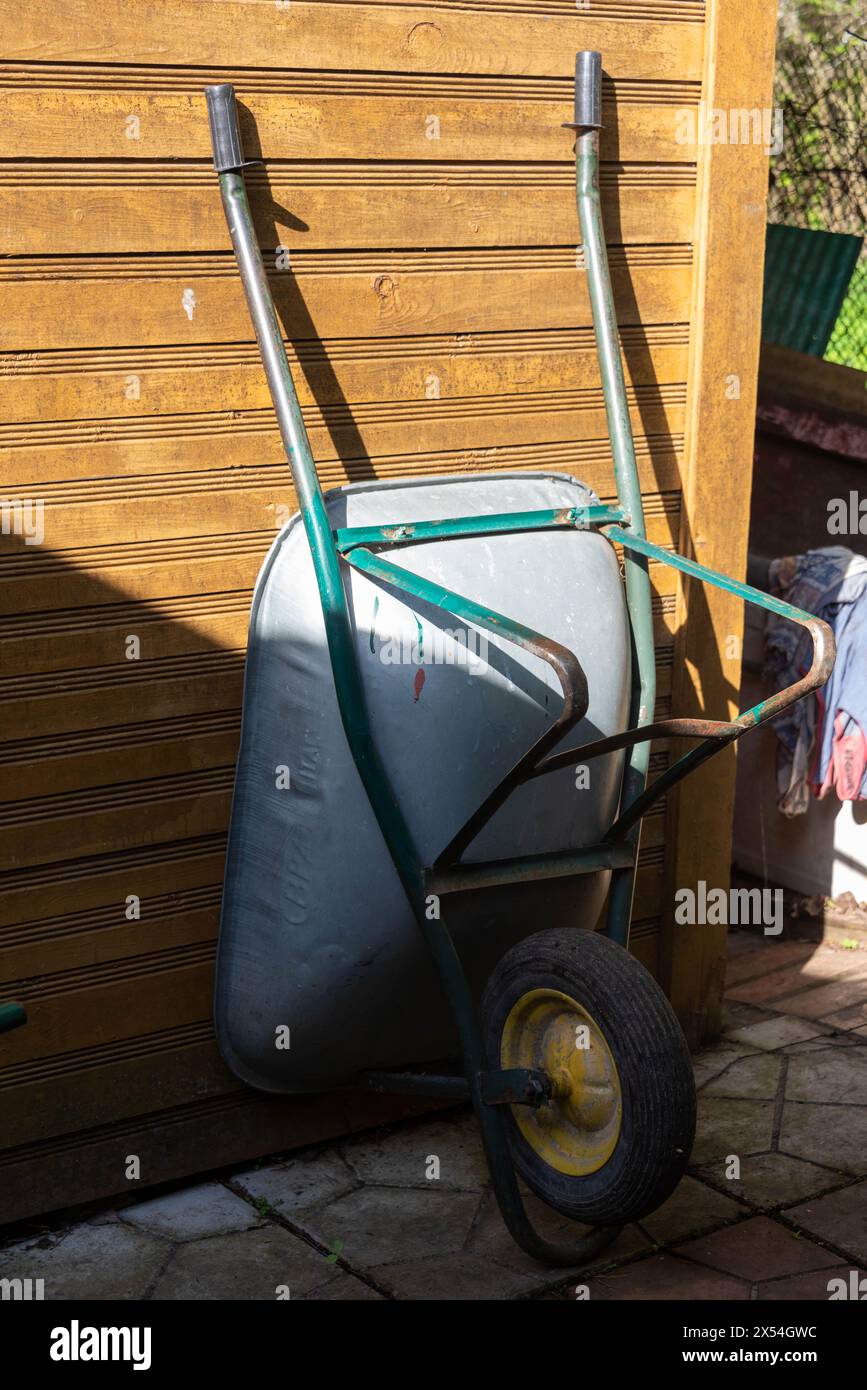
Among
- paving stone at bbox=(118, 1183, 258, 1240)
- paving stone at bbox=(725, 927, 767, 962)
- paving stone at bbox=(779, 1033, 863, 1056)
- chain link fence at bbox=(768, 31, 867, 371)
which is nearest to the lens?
paving stone at bbox=(118, 1183, 258, 1240)

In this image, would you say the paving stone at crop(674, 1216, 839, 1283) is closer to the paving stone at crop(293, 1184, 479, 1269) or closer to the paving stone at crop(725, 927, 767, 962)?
the paving stone at crop(293, 1184, 479, 1269)

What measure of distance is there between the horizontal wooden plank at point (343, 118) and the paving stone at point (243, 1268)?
79.6 inches

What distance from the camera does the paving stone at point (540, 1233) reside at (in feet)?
9.23

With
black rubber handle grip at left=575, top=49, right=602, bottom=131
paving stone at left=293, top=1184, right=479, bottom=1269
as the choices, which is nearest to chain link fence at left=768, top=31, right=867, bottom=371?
black rubber handle grip at left=575, top=49, right=602, bottom=131

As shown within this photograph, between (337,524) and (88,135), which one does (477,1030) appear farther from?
(88,135)

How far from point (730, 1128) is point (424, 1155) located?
2.28 ft

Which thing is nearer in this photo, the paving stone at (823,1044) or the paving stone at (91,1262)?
the paving stone at (91,1262)

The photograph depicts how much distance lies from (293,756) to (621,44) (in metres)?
1.67

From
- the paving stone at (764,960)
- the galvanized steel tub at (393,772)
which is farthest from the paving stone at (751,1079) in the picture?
the galvanized steel tub at (393,772)

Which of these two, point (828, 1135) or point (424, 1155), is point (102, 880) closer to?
point (424, 1155)

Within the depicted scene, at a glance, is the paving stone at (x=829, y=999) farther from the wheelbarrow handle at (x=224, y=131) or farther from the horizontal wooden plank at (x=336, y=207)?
the wheelbarrow handle at (x=224, y=131)

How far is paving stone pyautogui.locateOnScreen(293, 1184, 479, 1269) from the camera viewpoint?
9.37 ft

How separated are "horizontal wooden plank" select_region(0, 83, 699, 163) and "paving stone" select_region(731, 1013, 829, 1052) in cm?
215

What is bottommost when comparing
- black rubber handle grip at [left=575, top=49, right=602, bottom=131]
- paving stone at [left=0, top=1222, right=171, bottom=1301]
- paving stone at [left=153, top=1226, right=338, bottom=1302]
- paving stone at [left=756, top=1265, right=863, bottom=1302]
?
paving stone at [left=0, top=1222, right=171, bottom=1301]
